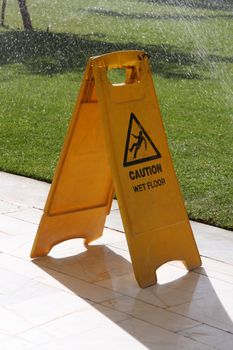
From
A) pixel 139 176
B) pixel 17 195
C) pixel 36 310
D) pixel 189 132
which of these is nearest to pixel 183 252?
pixel 139 176

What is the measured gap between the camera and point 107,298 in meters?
5.56

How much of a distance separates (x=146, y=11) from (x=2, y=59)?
4.56 meters

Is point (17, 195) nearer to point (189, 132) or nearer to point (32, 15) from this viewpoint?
point (189, 132)

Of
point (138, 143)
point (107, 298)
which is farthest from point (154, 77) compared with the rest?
point (107, 298)

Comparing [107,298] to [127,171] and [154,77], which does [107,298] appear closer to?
[127,171]

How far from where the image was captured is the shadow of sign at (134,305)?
500 centimetres

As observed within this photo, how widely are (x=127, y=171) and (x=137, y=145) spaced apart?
170 mm

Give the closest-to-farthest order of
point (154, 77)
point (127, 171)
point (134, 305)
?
1. point (134, 305)
2. point (127, 171)
3. point (154, 77)

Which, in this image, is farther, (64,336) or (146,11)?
(146,11)

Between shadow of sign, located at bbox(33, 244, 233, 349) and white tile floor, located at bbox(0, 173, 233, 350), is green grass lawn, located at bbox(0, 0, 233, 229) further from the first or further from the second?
shadow of sign, located at bbox(33, 244, 233, 349)

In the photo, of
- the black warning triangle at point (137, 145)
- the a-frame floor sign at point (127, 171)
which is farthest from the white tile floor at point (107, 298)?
the black warning triangle at point (137, 145)

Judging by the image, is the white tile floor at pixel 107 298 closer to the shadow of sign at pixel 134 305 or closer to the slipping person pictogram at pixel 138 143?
the shadow of sign at pixel 134 305

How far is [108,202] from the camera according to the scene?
21.3ft

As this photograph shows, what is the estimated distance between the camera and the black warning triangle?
5.88 meters
